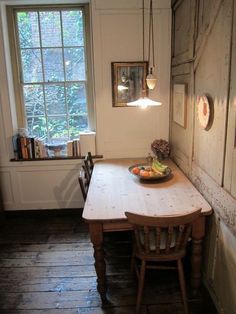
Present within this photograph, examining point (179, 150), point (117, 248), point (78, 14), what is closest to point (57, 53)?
point (78, 14)

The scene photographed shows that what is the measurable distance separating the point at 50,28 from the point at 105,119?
1266mm

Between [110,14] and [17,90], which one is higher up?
[110,14]

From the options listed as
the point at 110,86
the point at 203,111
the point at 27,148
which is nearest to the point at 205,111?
the point at 203,111

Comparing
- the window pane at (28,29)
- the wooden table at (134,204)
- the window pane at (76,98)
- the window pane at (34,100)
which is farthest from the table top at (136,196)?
the window pane at (28,29)

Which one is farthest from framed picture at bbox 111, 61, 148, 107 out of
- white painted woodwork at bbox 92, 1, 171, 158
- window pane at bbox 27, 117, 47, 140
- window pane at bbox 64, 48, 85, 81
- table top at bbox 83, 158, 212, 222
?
window pane at bbox 27, 117, 47, 140

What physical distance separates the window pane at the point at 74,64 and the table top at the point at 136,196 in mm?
1306

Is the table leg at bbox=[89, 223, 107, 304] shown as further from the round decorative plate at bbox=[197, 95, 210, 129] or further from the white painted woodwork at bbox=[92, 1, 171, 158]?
the white painted woodwork at bbox=[92, 1, 171, 158]

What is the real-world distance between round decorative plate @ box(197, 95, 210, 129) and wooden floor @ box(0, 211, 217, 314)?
51.4 inches

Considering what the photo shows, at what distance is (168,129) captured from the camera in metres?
3.36

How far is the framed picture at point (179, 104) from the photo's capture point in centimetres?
264

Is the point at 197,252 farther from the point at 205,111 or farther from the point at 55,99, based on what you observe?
the point at 55,99

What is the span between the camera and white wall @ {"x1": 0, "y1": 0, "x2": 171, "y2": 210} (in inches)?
121

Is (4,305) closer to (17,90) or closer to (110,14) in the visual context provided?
(17,90)

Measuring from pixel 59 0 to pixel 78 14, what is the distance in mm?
264
